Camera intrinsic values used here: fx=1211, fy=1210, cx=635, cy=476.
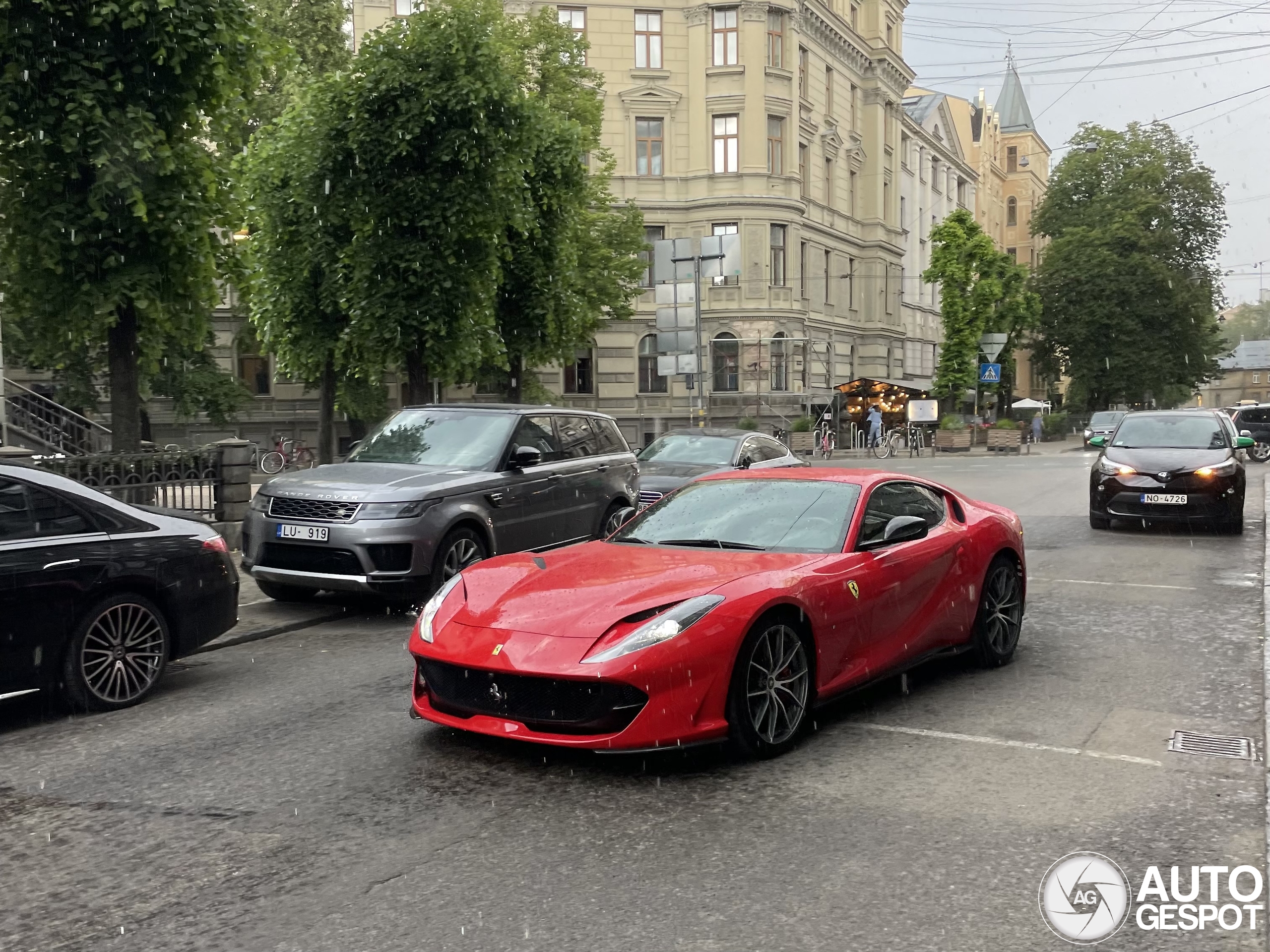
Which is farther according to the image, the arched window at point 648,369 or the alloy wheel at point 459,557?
the arched window at point 648,369

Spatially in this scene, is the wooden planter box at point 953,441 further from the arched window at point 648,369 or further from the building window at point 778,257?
the arched window at point 648,369

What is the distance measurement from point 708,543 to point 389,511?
151 inches

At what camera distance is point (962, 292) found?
55094 millimetres

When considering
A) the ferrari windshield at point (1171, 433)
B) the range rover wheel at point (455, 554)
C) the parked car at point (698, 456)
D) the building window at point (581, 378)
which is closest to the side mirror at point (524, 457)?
the range rover wheel at point (455, 554)

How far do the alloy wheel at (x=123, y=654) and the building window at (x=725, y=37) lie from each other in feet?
139

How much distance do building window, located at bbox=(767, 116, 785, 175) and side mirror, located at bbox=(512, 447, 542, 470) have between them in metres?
37.6

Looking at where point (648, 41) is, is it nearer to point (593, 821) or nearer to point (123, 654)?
point (123, 654)

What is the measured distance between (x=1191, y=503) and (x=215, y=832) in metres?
14.1

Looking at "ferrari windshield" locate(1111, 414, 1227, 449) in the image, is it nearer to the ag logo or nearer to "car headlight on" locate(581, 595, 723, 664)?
"car headlight on" locate(581, 595, 723, 664)

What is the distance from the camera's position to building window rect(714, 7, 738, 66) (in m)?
45.6

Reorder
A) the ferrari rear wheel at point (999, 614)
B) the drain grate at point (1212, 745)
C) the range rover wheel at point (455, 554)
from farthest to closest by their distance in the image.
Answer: the range rover wheel at point (455, 554) → the ferrari rear wheel at point (999, 614) → the drain grate at point (1212, 745)

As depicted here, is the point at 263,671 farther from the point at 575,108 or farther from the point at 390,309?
the point at 575,108

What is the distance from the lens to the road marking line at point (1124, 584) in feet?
37.4

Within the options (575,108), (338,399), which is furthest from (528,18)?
(338,399)
